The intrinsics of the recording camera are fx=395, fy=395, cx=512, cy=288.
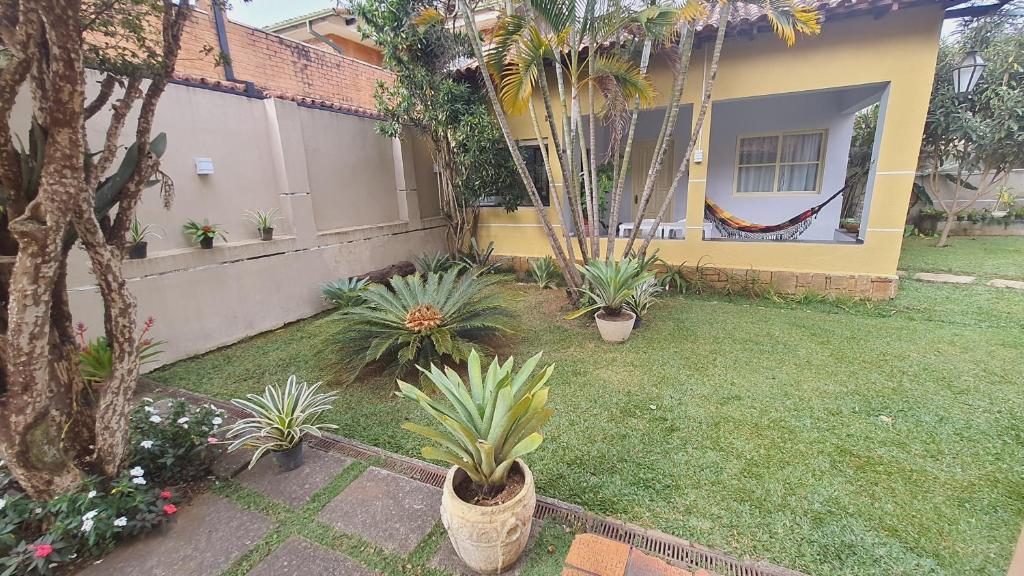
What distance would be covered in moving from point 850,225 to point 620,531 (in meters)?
9.67

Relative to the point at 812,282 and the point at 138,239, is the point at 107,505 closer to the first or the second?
the point at 138,239

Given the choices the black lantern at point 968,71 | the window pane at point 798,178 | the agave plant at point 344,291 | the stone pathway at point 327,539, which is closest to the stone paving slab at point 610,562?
the stone pathway at point 327,539

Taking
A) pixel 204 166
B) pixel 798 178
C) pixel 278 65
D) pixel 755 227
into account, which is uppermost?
pixel 278 65

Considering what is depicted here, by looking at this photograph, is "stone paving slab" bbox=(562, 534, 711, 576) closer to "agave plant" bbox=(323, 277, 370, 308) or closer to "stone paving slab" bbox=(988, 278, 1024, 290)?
"agave plant" bbox=(323, 277, 370, 308)

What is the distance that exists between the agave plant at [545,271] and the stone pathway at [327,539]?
4.41m

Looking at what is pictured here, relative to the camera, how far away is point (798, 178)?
723cm

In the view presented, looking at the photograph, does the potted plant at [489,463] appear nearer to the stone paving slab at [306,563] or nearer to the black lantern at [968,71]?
the stone paving slab at [306,563]

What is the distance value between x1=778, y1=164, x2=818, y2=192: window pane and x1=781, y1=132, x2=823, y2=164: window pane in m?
0.12

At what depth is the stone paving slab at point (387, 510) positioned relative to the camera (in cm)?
186

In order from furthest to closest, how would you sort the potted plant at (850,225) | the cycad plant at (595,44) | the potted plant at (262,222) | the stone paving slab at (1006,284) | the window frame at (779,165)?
the potted plant at (850,225) → the window frame at (779,165) → the stone paving slab at (1006,284) → the potted plant at (262,222) → the cycad plant at (595,44)


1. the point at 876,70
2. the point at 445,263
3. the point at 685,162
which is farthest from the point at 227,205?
the point at 876,70

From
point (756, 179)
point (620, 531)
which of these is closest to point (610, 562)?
point (620, 531)

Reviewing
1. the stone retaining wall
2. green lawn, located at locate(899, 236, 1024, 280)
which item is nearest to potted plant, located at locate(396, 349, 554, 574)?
the stone retaining wall

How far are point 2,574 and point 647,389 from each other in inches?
136
